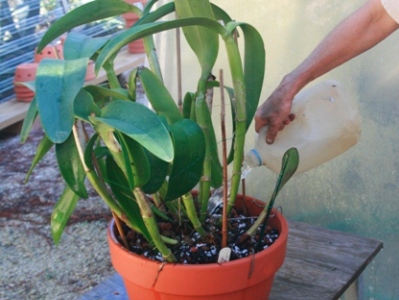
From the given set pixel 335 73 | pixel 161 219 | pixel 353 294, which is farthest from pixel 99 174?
pixel 335 73

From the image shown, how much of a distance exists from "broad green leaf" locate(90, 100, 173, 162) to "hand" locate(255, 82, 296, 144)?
37cm

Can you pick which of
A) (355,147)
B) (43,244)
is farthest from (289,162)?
(43,244)

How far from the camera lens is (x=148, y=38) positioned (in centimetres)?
102

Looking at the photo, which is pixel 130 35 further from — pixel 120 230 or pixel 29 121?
pixel 120 230

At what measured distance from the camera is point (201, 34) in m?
0.93

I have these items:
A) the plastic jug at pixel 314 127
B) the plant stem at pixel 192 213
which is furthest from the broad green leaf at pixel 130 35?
the plastic jug at pixel 314 127

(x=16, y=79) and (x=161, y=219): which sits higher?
(x=161, y=219)

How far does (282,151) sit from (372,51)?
44 cm

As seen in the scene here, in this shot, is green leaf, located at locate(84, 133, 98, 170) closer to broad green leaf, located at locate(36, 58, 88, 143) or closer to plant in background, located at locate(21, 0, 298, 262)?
plant in background, located at locate(21, 0, 298, 262)

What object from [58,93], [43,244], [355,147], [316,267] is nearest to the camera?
[58,93]

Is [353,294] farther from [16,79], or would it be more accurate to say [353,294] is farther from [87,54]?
[16,79]

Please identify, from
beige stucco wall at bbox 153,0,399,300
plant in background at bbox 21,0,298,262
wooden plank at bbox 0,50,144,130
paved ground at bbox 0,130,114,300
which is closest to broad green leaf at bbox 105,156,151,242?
plant in background at bbox 21,0,298,262

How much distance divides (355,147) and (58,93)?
949mm

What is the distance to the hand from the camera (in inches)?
41.3
